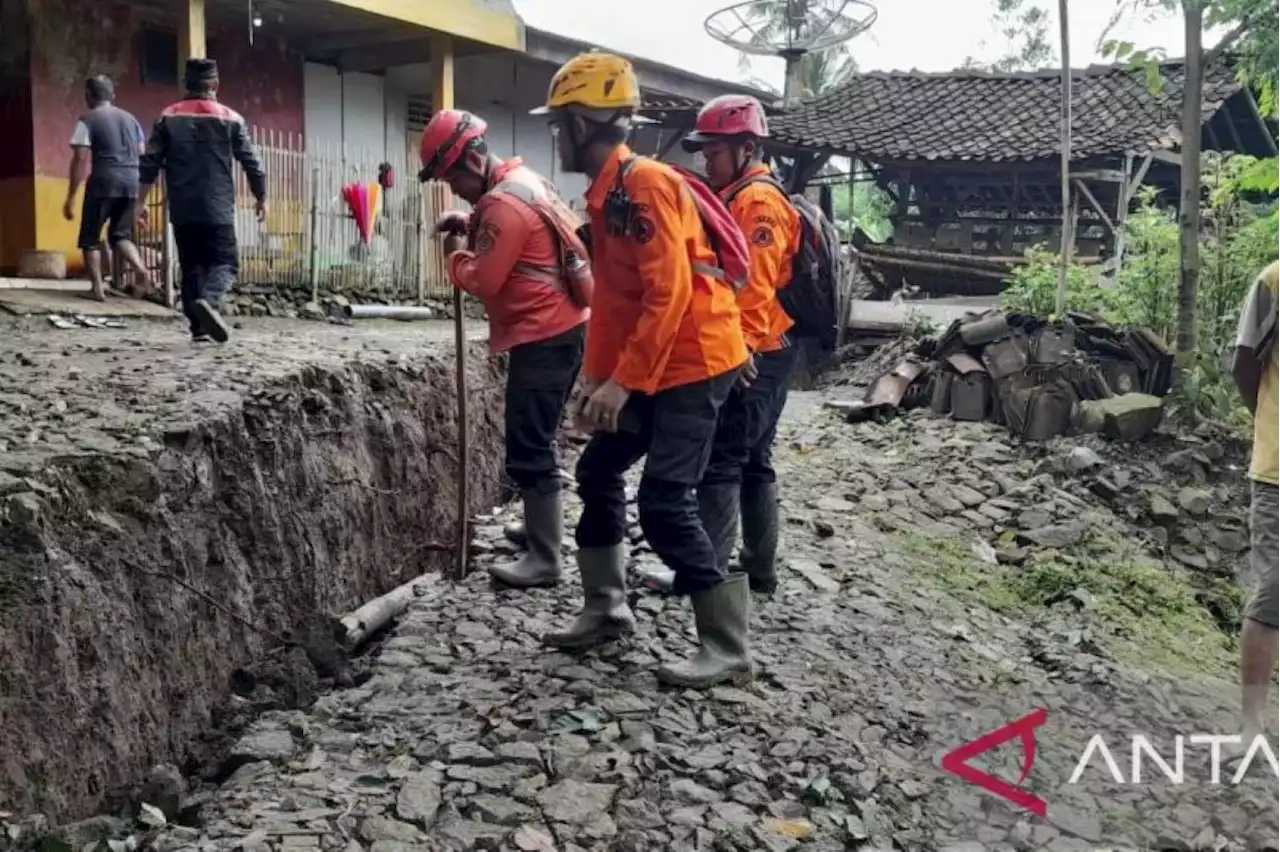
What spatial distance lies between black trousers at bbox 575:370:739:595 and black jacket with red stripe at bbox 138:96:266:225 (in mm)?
4622

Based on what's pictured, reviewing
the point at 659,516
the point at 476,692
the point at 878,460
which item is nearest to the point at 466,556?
the point at 476,692

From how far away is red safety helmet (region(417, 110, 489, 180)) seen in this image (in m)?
4.41

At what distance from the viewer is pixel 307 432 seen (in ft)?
18.7

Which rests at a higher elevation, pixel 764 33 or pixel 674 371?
pixel 764 33

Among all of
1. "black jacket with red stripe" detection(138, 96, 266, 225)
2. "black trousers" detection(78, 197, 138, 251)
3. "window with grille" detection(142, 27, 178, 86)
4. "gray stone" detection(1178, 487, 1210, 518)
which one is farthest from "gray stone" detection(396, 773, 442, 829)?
"window with grille" detection(142, 27, 178, 86)

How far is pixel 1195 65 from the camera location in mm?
10164

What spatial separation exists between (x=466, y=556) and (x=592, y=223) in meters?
2.40

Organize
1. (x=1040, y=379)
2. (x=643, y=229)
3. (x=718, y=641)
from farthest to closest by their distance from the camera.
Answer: (x=1040, y=379), (x=718, y=641), (x=643, y=229)

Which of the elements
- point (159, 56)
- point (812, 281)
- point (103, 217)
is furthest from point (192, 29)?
point (812, 281)

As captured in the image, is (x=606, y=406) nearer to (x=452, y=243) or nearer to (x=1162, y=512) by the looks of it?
(x=452, y=243)

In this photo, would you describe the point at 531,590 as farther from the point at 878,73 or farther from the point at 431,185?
the point at 878,73

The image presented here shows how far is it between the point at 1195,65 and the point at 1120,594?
227 inches

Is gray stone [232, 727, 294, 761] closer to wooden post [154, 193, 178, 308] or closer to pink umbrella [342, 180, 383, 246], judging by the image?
wooden post [154, 193, 178, 308]

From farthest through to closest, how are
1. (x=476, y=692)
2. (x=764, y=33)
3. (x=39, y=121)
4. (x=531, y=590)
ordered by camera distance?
(x=764, y=33) < (x=39, y=121) < (x=531, y=590) < (x=476, y=692)
